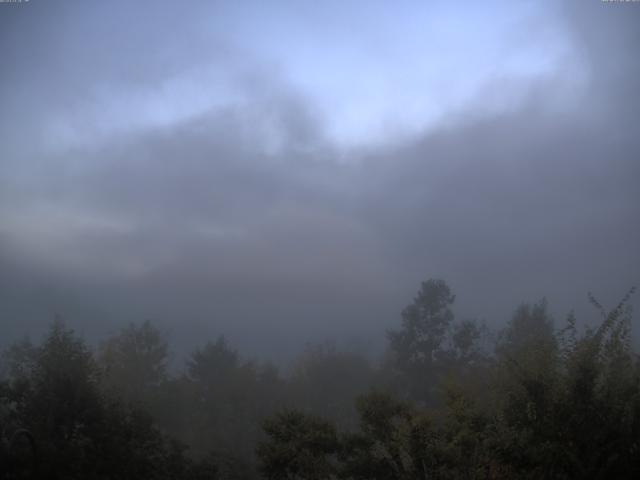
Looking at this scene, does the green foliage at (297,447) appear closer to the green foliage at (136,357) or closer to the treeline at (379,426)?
the treeline at (379,426)

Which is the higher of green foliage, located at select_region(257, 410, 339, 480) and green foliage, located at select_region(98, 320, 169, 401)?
Answer: green foliage, located at select_region(98, 320, 169, 401)

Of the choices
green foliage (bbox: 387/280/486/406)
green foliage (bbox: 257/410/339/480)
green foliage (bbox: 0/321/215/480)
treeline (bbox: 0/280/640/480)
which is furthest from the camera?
green foliage (bbox: 387/280/486/406)

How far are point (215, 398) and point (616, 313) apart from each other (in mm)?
54794

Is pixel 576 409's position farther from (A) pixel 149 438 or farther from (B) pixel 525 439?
(A) pixel 149 438

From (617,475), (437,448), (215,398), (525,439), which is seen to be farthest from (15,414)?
(215,398)

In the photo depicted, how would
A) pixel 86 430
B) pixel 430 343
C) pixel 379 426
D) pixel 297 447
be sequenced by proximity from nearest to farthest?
pixel 297 447 → pixel 379 426 → pixel 86 430 → pixel 430 343

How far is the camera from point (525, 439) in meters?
14.3

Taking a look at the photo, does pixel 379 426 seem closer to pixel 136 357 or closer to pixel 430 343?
pixel 430 343

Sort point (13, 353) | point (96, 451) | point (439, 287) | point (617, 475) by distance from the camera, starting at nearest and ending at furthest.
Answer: point (617, 475) < point (96, 451) < point (13, 353) < point (439, 287)

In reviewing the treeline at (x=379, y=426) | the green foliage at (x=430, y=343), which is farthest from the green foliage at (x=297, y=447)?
the green foliage at (x=430, y=343)

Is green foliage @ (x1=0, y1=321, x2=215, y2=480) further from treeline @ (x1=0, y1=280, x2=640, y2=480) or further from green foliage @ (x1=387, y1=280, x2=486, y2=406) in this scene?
green foliage @ (x1=387, y1=280, x2=486, y2=406)

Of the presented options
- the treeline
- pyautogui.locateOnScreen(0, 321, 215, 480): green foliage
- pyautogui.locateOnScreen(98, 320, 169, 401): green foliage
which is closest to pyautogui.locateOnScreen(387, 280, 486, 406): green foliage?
the treeline

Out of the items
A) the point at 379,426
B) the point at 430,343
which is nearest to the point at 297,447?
the point at 379,426

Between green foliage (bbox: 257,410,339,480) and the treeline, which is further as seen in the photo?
green foliage (bbox: 257,410,339,480)
